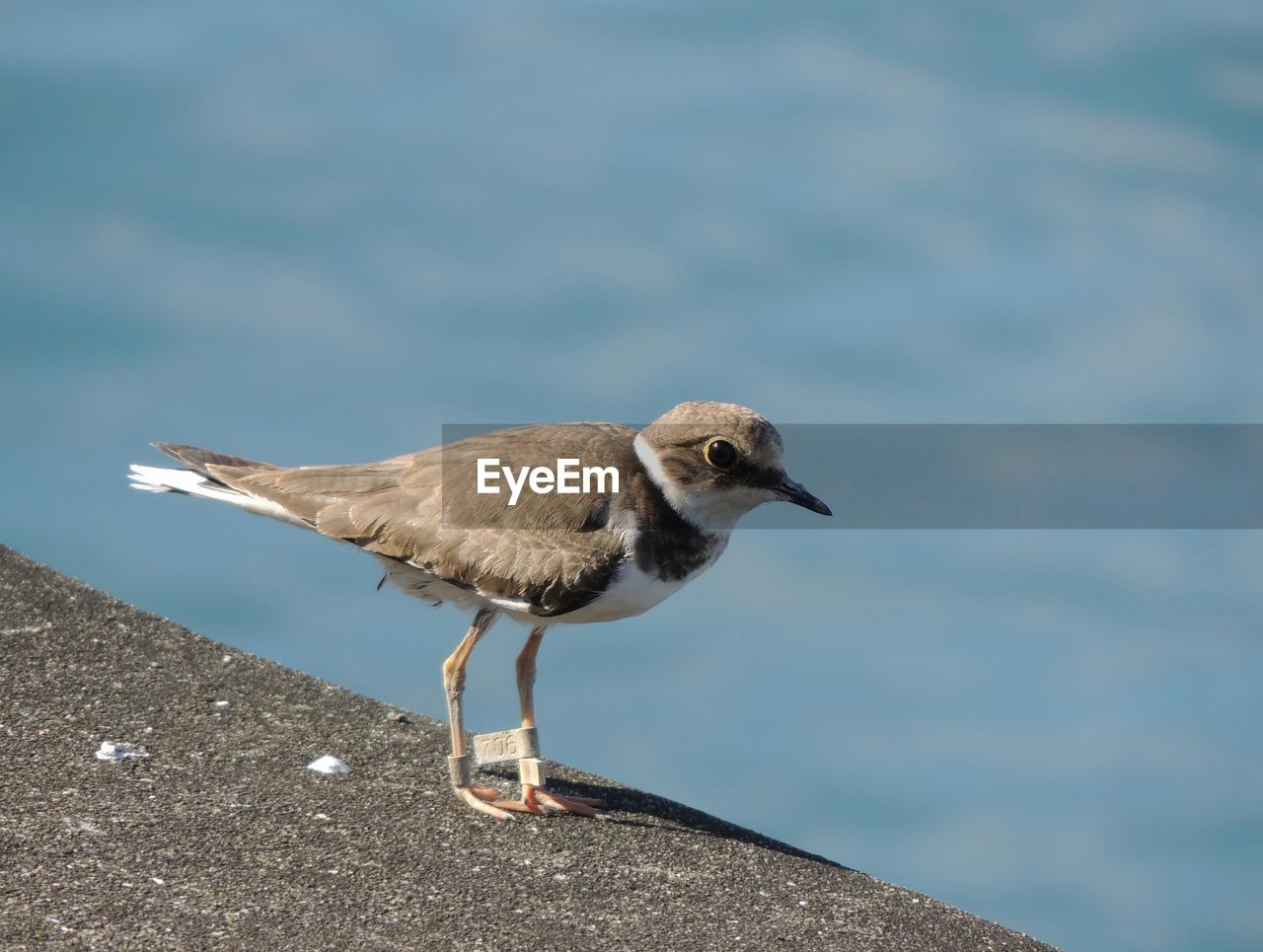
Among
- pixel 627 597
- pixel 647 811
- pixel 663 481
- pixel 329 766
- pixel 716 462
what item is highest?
pixel 716 462

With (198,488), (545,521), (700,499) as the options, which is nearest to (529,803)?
(545,521)

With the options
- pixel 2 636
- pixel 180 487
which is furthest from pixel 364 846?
pixel 2 636

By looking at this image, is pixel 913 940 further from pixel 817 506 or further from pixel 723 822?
pixel 817 506

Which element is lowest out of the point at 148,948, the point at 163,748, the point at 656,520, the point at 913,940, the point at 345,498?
the point at 148,948

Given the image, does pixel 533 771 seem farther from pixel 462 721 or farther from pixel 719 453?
pixel 719 453

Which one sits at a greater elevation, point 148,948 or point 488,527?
point 488,527
